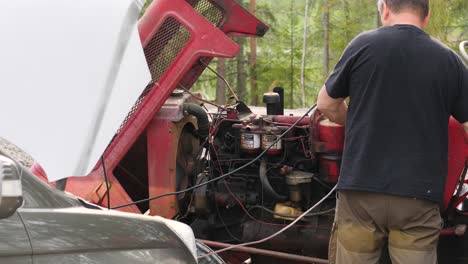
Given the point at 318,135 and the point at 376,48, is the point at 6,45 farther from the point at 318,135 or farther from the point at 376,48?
the point at 318,135

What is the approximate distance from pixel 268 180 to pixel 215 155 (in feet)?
1.59

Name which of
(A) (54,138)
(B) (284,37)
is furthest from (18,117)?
(B) (284,37)

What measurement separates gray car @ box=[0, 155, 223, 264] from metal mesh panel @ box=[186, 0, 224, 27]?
2.48 m

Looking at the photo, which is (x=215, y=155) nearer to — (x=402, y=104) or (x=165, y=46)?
(x=165, y=46)

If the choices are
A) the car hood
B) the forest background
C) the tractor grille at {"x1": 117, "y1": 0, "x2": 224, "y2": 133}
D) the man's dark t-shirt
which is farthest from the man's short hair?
the forest background

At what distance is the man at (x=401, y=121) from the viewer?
3.71m

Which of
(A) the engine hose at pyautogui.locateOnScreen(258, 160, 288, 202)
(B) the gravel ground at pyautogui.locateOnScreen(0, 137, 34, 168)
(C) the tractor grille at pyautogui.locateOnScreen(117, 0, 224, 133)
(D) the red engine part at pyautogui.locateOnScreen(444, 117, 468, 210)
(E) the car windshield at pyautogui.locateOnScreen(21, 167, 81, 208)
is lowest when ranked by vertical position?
(A) the engine hose at pyautogui.locateOnScreen(258, 160, 288, 202)

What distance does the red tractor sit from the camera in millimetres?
5254

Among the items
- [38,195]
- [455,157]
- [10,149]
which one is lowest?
[455,157]

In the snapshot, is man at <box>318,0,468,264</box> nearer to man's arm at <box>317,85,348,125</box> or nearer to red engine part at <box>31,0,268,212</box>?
Result: man's arm at <box>317,85,348,125</box>

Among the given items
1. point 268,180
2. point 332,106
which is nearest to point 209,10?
point 268,180

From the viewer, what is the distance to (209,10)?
5.59 meters

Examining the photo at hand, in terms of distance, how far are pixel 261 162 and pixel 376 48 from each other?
1.83 metres

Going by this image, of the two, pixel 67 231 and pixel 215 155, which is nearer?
pixel 67 231
